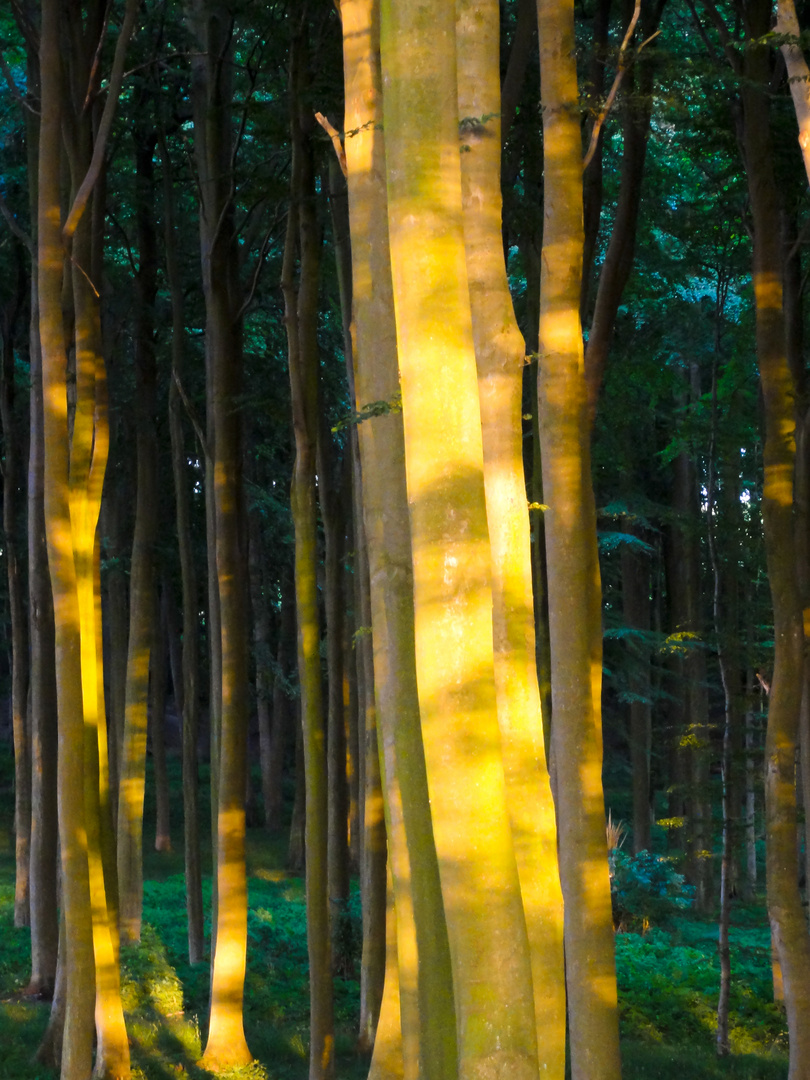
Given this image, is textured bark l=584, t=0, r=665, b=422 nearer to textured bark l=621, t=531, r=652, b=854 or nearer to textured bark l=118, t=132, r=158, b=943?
textured bark l=118, t=132, r=158, b=943

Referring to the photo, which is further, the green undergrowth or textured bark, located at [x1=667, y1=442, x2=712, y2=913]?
textured bark, located at [x1=667, y1=442, x2=712, y2=913]

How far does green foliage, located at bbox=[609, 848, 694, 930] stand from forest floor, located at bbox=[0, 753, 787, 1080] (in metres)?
0.33

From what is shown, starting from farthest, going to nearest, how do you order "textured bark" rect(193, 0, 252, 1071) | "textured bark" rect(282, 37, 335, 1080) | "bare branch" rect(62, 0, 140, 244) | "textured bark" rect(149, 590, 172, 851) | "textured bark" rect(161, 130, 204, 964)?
1. "textured bark" rect(149, 590, 172, 851)
2. "textured bark" rect(161, 130, 204, 964)
3. "textured bark" rect(193, 0, 252, 1071)
4. "textured bark" rect(282, 37, 335, 1080)
5. "bare branch" rect(62, 0, 140, 244)

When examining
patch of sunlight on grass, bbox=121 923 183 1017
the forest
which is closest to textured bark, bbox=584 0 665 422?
the forest

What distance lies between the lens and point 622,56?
7301mm

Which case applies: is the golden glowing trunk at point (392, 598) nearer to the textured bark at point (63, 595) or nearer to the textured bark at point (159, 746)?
the textured bark at point (63, 595)

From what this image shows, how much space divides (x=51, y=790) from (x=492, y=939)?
36.3ft

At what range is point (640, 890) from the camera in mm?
19641

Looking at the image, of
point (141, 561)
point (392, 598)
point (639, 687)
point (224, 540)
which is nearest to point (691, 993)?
point (639, 687)

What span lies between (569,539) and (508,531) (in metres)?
A: 1.96

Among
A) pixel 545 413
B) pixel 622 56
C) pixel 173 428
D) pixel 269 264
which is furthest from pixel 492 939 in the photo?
pixel 269 264


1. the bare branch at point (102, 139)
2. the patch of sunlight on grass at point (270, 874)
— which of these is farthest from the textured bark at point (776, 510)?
the patch of sunlight on grass at point (270, 874)

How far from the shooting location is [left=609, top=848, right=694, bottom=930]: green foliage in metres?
19.6

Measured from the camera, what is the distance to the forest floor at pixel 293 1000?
39.3 feet
